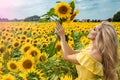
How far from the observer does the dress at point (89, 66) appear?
4.62 m

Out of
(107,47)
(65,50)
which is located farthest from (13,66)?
(107,47)

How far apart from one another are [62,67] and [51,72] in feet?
0.75

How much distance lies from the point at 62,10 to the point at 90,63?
1.06 meters

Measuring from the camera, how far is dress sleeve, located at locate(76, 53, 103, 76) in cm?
462

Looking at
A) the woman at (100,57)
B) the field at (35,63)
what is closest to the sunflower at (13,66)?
the field at (35,63)

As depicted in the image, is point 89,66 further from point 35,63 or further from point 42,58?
point 42,58

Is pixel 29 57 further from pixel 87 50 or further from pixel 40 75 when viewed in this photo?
pixel 87 50

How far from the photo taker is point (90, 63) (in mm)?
4621

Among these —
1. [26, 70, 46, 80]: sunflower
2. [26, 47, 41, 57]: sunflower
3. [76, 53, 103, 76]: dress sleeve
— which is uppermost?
[76, 53, 103, 76]: dress sleeve

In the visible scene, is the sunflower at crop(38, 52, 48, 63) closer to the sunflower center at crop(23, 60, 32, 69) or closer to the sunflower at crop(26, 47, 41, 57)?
the sunflower at crop(26, 47, 41, 57)

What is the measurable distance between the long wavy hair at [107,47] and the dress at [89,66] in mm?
59

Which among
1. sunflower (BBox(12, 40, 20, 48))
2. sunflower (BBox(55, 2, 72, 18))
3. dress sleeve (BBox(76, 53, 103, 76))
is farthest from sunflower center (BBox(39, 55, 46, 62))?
sunflower (BBox(12, 40, 20, 48))

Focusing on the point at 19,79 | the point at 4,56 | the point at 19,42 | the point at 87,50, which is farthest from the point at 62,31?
the point at 19,42

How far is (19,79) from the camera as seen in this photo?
5367 mm
